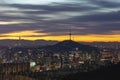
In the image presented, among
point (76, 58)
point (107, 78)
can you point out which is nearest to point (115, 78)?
point (107, 78)

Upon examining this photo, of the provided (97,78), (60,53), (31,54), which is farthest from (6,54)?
(97,78)

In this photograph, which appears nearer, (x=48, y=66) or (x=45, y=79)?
(x=45, y=79)

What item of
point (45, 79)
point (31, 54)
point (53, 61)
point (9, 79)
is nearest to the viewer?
point (9, 79)

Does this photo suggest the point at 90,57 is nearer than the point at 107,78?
No

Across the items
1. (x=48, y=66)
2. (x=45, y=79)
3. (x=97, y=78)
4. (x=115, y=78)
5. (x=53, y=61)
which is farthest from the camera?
(x=53, y=61)

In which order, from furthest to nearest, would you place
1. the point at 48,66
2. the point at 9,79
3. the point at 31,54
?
the point at 31,54, the point at 48,66, the point at 9,79

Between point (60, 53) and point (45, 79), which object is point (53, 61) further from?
point (45, 79)

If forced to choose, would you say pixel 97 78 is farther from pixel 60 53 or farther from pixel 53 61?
pixel 60 53

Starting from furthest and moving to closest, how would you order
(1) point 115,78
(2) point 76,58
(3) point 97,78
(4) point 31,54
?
(4) point 31,54 → (2) point 76,58 → (3) point 97,78 → (1) point 115,78
